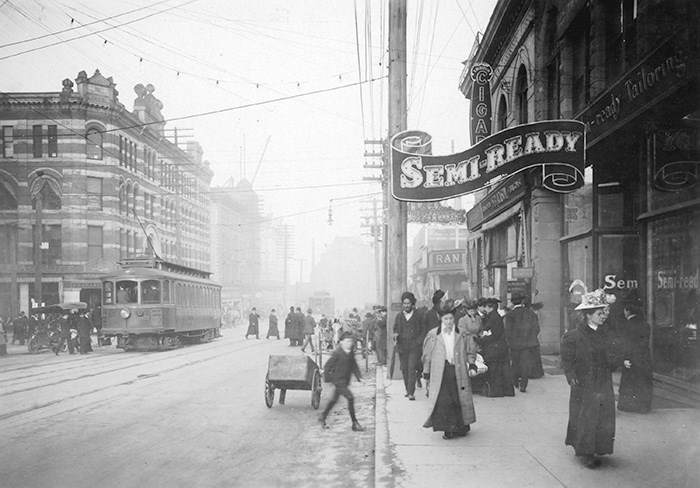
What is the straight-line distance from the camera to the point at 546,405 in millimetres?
9375

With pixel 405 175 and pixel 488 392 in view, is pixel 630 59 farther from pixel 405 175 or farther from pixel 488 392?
pixel 488 392

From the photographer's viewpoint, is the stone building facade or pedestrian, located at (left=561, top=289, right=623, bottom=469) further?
the stone building facade

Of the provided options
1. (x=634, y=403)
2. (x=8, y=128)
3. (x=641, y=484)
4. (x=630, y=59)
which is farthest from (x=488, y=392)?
(x=8, y=128)

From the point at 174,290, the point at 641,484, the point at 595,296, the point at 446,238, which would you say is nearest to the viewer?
the point at 641,484

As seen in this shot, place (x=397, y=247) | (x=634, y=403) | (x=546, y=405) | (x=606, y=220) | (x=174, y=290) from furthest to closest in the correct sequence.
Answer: (x=174, y=290)
(x=397, y=247)
(x=606, y=220)
(x=546, y=405)
(x=634, y=403)

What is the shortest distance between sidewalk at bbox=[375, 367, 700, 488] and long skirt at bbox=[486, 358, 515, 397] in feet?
2.35

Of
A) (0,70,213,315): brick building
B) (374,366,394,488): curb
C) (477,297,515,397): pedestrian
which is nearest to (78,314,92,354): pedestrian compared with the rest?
(0,70,213,315): brick building

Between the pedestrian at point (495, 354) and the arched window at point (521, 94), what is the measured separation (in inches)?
354

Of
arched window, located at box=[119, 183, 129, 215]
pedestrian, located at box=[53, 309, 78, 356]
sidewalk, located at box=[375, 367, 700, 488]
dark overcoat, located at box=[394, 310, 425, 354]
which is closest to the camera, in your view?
sidewalk, located at box=[375, 367, 700, 488]

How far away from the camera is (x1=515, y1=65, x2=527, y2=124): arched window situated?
17500 mm

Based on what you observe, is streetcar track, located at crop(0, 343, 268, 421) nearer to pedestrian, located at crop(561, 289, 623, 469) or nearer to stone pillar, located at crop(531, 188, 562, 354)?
pedestrian, located at crop(561, 289, 623, 469)

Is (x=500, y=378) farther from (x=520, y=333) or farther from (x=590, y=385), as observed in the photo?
(x=590, y=385)

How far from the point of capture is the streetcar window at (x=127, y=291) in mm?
23625

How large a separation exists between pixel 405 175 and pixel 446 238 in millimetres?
60256
